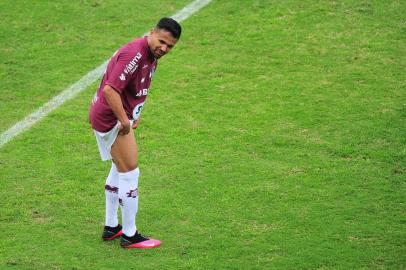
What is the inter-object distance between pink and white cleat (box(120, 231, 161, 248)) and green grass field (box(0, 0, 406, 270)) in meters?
0.07

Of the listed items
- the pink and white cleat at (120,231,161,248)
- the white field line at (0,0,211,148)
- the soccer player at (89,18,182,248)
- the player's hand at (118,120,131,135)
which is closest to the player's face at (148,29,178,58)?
the soccer player at (89,18,182,248)

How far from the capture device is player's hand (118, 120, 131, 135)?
6.56 metres

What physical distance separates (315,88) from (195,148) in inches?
77.3

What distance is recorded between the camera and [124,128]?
6590 millimetres

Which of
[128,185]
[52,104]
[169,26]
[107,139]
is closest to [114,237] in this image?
[128,185]

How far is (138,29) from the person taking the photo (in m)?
11.3

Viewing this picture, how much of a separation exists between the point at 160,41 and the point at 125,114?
0.60m

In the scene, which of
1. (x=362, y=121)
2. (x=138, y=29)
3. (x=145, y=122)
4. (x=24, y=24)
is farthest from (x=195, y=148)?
(x=24, y=24)

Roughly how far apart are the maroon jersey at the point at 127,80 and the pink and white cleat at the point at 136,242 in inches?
34.4

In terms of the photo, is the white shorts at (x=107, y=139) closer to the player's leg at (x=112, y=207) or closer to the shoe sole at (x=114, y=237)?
the player's leg at (x=112, y=207)

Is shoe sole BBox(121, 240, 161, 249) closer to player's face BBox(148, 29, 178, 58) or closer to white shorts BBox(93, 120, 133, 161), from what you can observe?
white shorts BBox(93, 120, 133, 161)

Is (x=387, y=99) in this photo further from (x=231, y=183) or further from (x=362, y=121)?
(x=231, y=183)

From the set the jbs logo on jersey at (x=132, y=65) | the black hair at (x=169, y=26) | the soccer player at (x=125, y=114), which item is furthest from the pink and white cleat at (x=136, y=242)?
the black hair at (x=169, y=26)

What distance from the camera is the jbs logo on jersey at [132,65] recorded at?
6.47m
